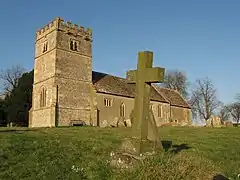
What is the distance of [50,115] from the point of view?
34.2 m

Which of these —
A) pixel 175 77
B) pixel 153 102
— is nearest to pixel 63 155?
pixel 153 102

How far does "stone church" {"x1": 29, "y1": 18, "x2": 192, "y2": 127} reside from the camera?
35562 millimetres

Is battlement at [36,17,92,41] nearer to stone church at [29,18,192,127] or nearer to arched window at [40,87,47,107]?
stone church at [29,18,192,127]

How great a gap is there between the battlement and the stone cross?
30.5m

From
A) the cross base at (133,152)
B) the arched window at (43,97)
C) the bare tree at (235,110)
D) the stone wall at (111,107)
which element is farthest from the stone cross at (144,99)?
the bare tree at (235,110)

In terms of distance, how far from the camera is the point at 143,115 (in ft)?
26.9

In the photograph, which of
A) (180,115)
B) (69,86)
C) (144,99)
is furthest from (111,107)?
(144,99)

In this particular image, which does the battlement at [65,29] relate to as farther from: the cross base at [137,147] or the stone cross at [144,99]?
the cross base at [137,147]

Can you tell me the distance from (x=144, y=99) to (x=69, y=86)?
96.6 ft

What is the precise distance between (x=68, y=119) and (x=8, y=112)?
675 inches

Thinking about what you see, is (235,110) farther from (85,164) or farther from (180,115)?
(85,164)

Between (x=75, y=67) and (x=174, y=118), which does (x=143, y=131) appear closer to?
(x=75, y=67)

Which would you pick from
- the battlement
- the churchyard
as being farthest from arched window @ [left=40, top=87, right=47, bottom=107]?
the churchyard

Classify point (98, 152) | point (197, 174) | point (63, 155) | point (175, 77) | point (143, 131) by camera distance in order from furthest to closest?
1. point (175, 77)
2. point (98, 152)
3. point (63, 155)
4. point (143, 131)
5. point (197, 174)
